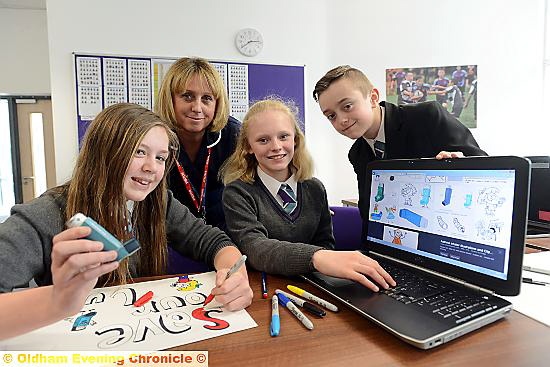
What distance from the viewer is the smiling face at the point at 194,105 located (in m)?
1.66

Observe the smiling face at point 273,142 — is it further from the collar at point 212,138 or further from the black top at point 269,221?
the collar at point 212,138

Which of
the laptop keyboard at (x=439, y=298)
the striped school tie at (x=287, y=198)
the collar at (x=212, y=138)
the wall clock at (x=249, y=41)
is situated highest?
the wall clock at (x=249, y=41)

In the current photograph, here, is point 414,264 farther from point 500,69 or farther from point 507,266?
point 500,69

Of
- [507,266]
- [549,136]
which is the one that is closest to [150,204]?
[507,266]

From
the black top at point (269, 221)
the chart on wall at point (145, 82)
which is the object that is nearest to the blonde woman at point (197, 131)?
the black top at point (269, 221)

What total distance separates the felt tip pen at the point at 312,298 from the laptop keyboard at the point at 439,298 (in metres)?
0.12

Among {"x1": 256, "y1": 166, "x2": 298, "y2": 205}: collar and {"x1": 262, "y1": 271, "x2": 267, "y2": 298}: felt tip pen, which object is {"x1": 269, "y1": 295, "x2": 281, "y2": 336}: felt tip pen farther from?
{"x1": 256, "y1": 166, "x2": 298, "y2": 205}: collar

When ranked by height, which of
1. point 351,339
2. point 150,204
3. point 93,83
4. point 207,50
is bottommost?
point 351,339

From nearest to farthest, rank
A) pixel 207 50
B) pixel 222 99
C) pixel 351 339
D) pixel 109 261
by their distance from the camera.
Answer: pixel 109 261, pixel 351 339, pixel 222 99, pixel 207 50

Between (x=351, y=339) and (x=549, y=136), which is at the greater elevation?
(x=549, y=136)

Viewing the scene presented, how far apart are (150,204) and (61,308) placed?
1.92 feet

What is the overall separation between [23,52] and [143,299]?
457 cm

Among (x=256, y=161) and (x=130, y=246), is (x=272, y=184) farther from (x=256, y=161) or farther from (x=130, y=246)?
(x=130, y=246)

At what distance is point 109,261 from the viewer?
1.65ft
